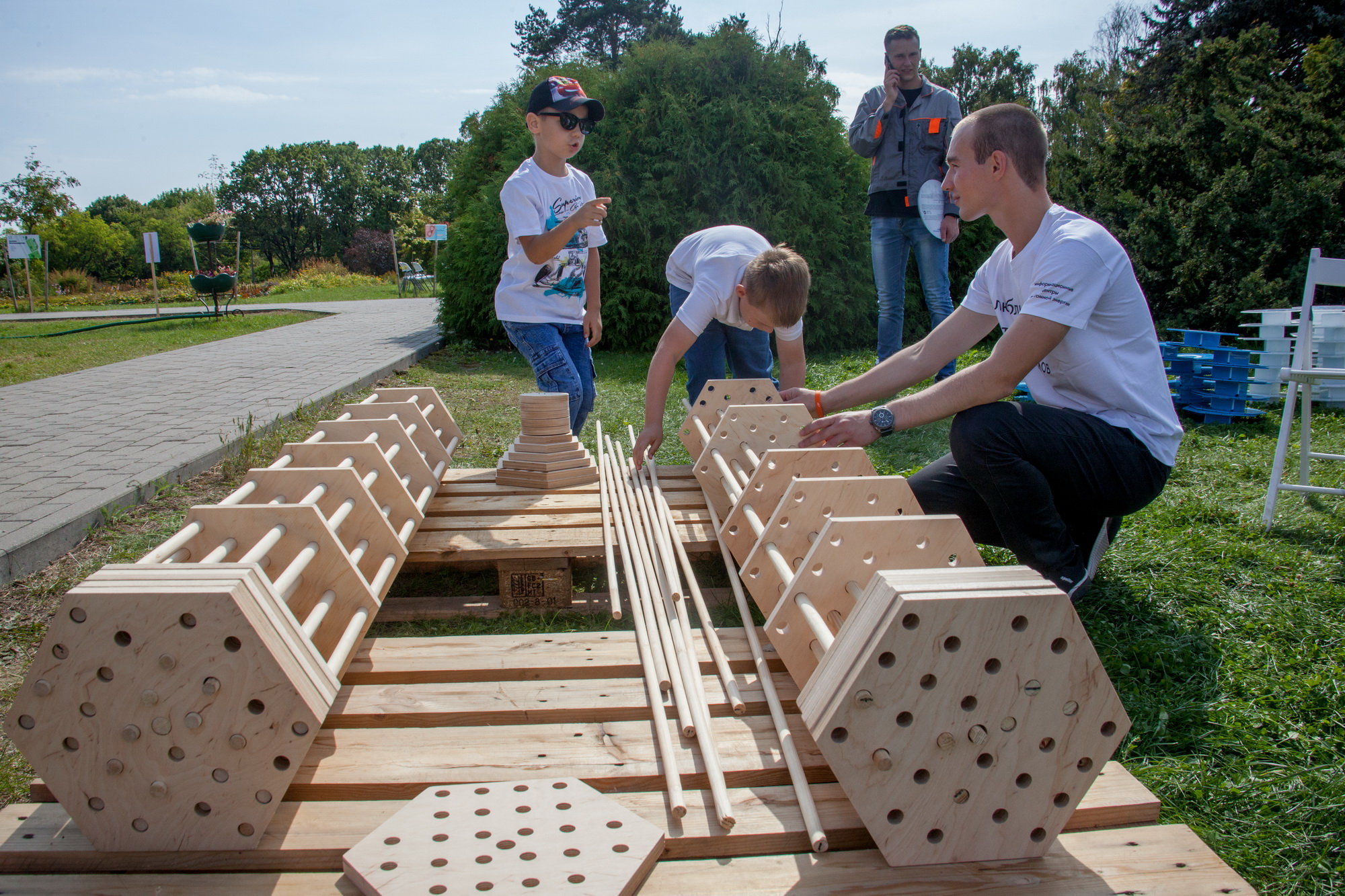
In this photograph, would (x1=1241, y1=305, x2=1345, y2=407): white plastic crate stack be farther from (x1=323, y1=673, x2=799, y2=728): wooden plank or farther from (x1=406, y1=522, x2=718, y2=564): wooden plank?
(x1=323, y1=673, x2=799, y2=728): wooden plank

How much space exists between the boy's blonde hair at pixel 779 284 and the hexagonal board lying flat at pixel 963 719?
81.7 inches

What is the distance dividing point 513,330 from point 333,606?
212cm

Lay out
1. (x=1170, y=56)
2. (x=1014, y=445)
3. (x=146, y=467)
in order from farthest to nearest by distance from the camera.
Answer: (x=1170, y=56), (x=146, y=467), (x=1014, y=445)

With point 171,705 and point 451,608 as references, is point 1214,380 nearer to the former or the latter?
point 451,608

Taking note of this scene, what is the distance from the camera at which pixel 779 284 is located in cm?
336

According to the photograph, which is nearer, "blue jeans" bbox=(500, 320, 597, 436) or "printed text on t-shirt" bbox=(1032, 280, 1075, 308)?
"printed text on t-shirt" bbox=(1032, 280, 1075, 308)

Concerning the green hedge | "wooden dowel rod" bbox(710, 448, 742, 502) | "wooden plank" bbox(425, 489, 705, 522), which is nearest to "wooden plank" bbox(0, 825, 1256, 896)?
"wooden dowel rod" bbox(710, 448, 742, 502)

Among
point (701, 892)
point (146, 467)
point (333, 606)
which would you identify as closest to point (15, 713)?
point (333, 606)

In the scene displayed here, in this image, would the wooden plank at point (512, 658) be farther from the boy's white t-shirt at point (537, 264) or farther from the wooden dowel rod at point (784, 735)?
the boy's white t-shirt at point (537, 264)

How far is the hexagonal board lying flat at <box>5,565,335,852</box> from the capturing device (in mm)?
1474

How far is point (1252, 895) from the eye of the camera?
145cm

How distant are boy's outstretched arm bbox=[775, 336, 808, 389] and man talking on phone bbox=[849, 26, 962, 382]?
1.74m

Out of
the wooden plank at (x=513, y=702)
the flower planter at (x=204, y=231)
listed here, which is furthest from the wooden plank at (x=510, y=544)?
the flower planter at (x=204, y=231)

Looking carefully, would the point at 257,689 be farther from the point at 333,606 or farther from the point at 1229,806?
the point at 1229,806
